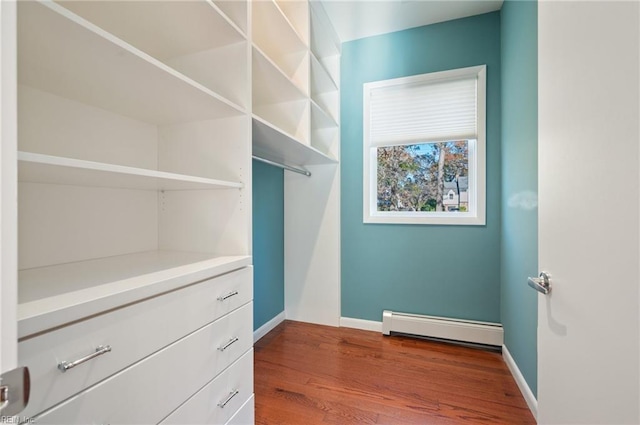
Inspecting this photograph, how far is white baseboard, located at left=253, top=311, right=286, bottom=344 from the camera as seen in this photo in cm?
222

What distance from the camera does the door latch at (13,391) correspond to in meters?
0.36

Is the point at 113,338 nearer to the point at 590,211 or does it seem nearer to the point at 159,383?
the point at 159,383

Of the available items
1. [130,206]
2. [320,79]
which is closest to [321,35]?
[320,79]

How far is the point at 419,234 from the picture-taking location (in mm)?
2344

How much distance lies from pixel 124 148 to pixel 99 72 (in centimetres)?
43

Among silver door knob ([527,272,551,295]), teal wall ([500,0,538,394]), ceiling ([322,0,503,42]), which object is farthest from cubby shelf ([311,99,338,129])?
silver door knob ([527,272,551,295])

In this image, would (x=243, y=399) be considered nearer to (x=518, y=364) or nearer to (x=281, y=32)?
(x=518, y=364)

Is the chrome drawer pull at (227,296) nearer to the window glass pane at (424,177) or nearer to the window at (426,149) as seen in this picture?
the window at (426,149)

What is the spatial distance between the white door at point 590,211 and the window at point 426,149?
4.67 ft

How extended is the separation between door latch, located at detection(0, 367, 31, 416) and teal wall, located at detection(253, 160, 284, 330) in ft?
5.79


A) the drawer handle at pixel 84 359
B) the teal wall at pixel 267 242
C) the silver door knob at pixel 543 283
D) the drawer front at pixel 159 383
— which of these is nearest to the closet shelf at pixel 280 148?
the teal wall at pixel 267 242

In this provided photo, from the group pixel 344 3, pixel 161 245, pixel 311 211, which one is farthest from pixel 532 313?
pixel 344 3

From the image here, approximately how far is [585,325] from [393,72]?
7.55ft

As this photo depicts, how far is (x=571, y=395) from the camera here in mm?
717
